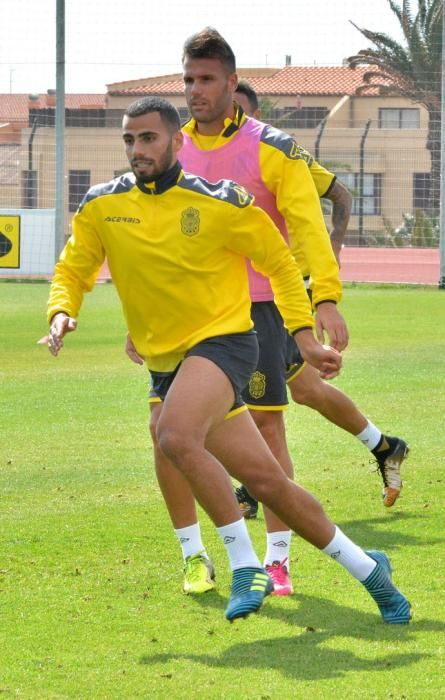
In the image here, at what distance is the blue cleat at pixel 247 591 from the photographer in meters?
5.48

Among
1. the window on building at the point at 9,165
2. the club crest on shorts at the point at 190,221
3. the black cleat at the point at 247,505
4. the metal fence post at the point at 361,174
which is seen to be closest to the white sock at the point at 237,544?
the club crest on shorts at the point at 190,221

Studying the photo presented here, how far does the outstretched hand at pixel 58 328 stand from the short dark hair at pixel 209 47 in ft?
4.69

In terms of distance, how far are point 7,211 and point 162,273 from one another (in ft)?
75.7

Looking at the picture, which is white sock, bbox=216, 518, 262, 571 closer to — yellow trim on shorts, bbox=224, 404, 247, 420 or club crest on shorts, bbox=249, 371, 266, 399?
yellow trim on shorts, bbox=224, 404, 247, 420

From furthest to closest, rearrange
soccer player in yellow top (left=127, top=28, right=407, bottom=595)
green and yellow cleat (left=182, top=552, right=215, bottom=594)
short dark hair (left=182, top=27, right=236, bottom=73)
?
short dark hair (left=182, top=27, right=236, bottom=73) < soccer player in yellow top (left=127, top=28, right=407, bottom=595) < green and yellow cleat (left=182, top=552, right=215, bottom=594)

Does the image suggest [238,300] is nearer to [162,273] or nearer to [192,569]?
[162,273]

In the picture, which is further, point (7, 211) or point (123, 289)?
point (7, 211)

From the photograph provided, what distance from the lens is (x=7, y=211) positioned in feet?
93.2

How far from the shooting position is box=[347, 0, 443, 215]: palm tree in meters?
29.0

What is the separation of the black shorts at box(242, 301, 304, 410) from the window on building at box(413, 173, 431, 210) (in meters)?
22.2

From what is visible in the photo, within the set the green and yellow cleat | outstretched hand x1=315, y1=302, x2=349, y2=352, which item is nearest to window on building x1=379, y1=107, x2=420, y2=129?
the green and yellow cleat

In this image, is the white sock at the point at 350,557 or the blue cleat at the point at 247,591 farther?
the white sock at the point at 350,557

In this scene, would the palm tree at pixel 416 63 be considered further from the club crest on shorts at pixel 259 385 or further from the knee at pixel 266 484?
the knee at pixel 266 484

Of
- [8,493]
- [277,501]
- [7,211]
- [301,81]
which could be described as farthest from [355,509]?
[301,81]
